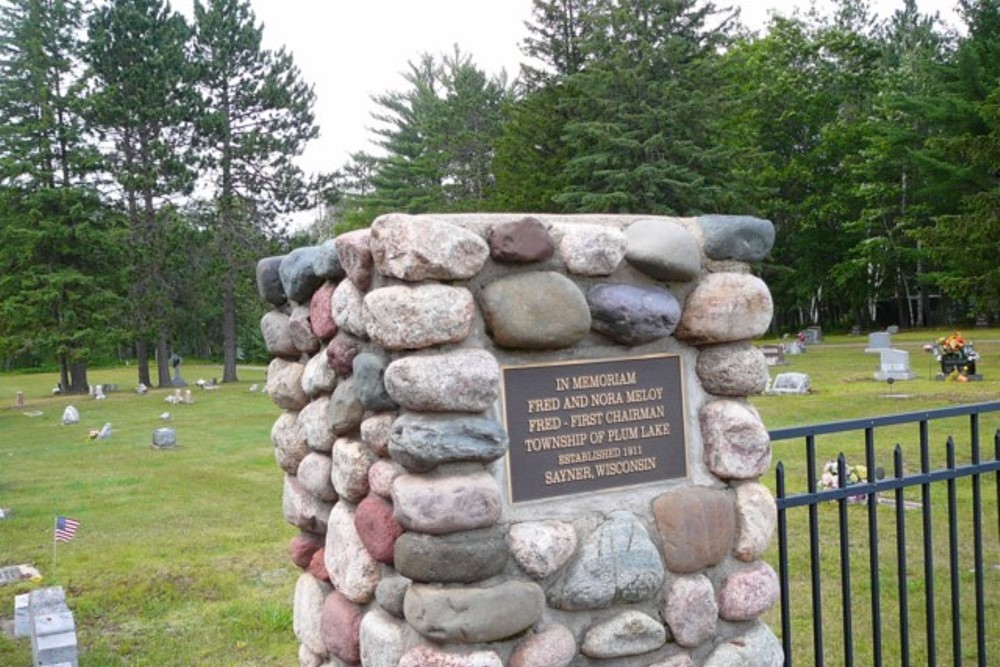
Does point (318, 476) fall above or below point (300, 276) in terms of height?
below

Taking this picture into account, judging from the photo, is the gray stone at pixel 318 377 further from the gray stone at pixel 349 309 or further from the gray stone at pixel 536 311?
the gray stone at pixel 536 311

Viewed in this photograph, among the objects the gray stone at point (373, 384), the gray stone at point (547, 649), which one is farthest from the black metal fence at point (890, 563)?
the gray stone at point (373, 384)

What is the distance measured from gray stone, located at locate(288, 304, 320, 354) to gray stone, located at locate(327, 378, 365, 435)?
0.43 metres

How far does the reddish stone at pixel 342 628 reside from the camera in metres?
2.88

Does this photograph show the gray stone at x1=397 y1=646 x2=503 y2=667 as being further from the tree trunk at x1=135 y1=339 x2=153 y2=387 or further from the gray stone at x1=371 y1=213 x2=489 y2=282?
the tree trunk at x1=135 y1=339 x2=153 y2=387

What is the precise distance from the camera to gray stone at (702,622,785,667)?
9.55ft

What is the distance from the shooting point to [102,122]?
3130 cm

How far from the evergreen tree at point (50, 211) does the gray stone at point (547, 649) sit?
3012 cm

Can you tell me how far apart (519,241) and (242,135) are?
113 ft

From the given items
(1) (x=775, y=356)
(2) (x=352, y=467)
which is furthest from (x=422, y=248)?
(1) (x=775, y=356)

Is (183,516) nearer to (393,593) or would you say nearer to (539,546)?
(393,593)

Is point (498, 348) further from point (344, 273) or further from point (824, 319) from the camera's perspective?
point (824, 319)

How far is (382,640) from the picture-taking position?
261 centimetres

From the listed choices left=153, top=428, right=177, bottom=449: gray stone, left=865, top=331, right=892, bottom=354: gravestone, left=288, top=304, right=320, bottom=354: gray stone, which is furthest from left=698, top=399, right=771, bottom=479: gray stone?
left=865, top=331, right=892, bottom=354: gravestone
